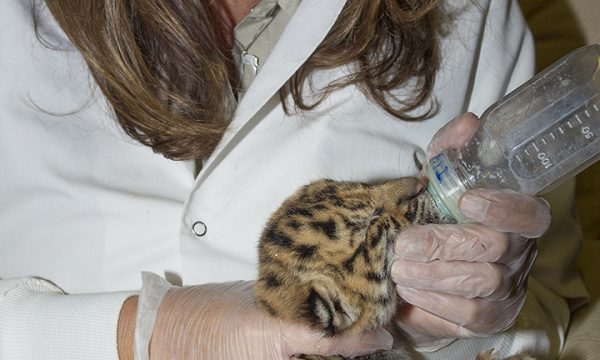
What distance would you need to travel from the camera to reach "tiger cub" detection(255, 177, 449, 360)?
0.91 m

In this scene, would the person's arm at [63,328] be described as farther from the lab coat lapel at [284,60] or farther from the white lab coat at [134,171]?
the lab coat lapel at [284,60]

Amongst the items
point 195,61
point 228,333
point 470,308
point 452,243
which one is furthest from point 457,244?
point 195,61

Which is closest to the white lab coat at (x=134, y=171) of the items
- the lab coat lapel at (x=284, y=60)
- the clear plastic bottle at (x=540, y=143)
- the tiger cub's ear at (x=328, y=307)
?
the lab coat lapel at (x=284, y=60)

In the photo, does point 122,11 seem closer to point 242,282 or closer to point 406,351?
point 242,282

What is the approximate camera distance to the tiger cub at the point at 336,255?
0.91 meters

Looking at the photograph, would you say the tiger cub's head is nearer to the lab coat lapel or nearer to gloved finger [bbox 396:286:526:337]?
gloved finger [bbox 396:286:526:337]

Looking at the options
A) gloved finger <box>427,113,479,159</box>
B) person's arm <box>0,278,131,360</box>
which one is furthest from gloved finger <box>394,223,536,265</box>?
person's arm <box>0,278,131,360</box>

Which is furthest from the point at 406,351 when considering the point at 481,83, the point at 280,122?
the point at 481,83

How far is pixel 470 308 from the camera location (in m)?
1.10

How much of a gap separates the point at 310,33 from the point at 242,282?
0.34 meters

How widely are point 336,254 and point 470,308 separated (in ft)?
0.85

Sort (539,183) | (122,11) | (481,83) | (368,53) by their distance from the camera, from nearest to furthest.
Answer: (539,183), (122,11), (368,53), (481,83)

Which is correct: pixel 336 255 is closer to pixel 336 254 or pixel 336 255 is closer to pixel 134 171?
pixel 336 254

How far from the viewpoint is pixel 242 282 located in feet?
3.77
